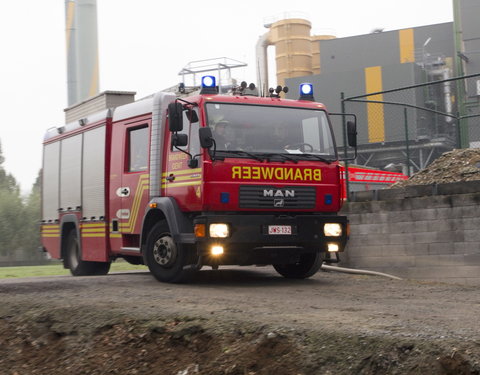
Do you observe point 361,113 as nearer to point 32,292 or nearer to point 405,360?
point 32,292

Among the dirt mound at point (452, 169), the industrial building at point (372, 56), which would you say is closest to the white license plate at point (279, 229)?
the dirt mound at point (452, 169)

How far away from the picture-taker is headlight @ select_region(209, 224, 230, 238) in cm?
1070

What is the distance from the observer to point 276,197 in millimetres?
11188

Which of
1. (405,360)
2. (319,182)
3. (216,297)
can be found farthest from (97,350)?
(319,182)

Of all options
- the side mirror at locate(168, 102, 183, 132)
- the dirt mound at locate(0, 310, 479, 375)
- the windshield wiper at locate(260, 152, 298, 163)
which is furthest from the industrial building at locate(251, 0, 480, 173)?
the dirt mound at locate(0, 310, 479, 375)

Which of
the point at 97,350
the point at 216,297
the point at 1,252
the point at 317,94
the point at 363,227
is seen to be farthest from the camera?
the point at 1,252

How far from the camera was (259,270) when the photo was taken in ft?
48.9

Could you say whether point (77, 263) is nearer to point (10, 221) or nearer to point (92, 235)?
point (92, 235)

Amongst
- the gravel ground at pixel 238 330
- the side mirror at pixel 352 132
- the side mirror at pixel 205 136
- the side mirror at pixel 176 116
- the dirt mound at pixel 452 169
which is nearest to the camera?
the gravel ground at pixel 238 330

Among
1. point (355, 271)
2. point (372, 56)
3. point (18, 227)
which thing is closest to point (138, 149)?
point (355, 271)

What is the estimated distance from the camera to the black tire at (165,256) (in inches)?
447

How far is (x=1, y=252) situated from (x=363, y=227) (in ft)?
165

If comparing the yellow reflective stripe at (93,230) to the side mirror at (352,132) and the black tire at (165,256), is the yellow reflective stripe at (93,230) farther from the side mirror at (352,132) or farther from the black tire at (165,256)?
the side mirror at (352,132)

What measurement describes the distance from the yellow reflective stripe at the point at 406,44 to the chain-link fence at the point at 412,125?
1576 centimetres
